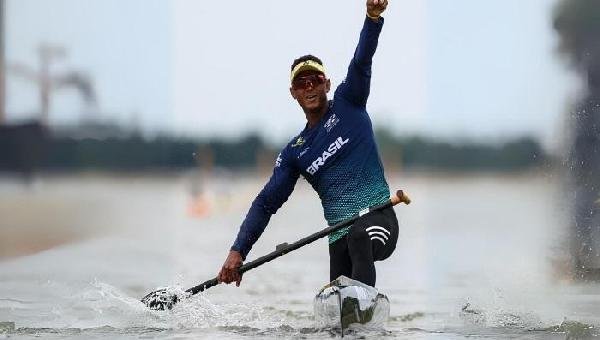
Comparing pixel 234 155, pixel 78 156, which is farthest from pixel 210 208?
pixel 234 155

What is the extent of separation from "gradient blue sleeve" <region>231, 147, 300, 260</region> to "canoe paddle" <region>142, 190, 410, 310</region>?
0.12m

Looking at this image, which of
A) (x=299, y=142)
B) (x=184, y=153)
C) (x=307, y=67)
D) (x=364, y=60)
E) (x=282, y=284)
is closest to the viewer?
(x=364, y=60)

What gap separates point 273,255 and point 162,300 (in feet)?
3.60

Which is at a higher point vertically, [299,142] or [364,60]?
[364,60]

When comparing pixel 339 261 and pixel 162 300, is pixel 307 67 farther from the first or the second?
pixel 162 300

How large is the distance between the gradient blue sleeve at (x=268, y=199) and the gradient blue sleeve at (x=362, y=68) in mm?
518

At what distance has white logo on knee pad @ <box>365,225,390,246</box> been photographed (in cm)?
821

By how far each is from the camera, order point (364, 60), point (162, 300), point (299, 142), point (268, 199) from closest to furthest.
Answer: point (364, 60), point (299, 142), point (268, 199), point (162, 300)

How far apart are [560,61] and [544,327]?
2.96 m

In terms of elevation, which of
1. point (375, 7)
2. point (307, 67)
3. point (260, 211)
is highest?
point (375, 7)

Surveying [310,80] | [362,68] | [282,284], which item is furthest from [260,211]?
[282,284]

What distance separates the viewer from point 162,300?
941 centimetres

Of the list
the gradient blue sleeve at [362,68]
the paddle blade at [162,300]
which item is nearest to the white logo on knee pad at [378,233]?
the gradient blue sleeve at [362,68]

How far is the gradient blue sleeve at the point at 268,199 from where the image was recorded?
8586 mm
